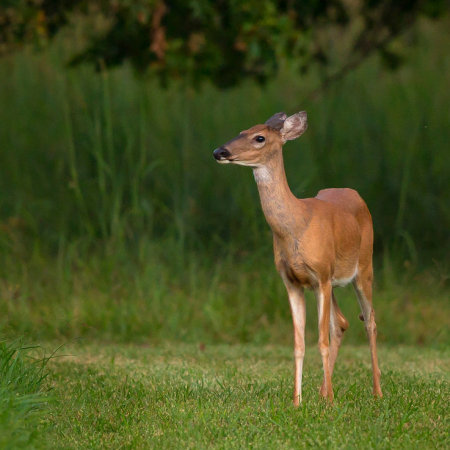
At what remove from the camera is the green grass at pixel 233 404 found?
495cm

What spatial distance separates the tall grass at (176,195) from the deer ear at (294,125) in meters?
3.56

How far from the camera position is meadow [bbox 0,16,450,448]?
21.7ft

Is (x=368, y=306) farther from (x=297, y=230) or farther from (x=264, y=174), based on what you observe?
(x=264, y=174)

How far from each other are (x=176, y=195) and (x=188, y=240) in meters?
0.50

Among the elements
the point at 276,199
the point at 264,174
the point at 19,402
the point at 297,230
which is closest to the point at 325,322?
the point at 297,230

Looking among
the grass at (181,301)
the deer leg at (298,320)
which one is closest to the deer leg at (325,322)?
the deer leg at (298,320)

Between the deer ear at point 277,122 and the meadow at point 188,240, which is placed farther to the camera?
the meadow at point 188,240

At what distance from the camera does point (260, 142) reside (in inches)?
208

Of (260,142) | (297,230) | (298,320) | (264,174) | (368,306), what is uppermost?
(260,142)

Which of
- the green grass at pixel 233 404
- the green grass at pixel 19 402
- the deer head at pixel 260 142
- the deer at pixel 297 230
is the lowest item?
the green grass at pixel 233 404

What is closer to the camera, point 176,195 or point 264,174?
point 264,174

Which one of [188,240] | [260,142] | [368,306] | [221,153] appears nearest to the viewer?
[221,153]

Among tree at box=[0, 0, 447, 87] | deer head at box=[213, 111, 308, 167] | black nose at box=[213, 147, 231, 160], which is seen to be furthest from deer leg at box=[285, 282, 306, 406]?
tree at box=[0, 0, 447, 87]

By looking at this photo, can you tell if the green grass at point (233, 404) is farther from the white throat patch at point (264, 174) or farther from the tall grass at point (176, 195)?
the white throat patch at point (264, 174)
